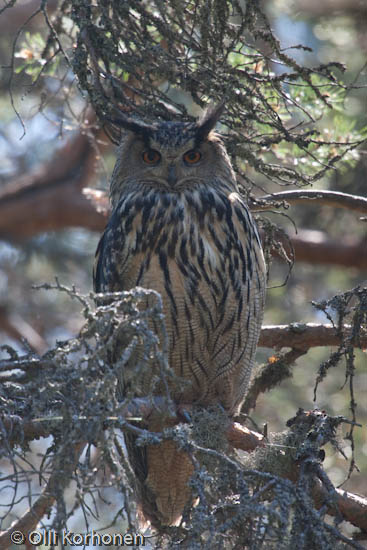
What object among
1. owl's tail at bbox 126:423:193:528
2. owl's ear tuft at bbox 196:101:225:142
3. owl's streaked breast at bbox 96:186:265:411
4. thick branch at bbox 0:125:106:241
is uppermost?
thick branch at bbox 0:125:106:241

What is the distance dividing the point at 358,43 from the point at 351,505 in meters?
4.22

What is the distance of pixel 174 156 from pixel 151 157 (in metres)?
0.12

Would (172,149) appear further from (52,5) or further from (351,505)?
(52,5)

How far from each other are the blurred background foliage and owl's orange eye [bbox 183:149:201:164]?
1.24 metres

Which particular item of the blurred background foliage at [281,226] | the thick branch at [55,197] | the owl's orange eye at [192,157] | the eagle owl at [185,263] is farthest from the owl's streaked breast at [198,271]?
the thick branch at [55,197]

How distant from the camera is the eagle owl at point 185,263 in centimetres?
285

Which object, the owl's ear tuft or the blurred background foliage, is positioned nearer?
the owl's ear tuft

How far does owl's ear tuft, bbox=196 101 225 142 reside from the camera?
298 centimetres

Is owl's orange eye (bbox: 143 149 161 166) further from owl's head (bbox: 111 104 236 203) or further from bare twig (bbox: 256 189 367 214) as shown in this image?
bare twig (bbox: 256 189 367 214)

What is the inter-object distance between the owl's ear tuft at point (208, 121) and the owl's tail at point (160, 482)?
1.37 meters

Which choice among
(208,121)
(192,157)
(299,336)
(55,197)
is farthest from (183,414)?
(55,197)

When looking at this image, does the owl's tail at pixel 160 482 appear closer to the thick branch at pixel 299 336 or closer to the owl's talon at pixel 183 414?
the owl's talon at pixel 183 414

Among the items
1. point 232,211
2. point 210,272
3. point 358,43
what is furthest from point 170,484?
point 358,43

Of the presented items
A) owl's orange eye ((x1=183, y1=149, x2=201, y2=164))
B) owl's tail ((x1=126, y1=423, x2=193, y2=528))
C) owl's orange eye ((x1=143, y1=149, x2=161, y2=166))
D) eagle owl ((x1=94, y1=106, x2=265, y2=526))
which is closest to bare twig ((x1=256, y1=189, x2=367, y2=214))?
eagle owl ((x1=94, y1=106, x2=265, y2=526))
